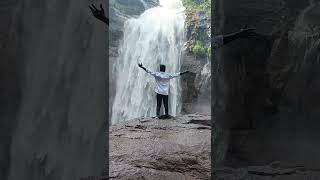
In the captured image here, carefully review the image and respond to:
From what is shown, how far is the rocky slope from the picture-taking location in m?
5.22

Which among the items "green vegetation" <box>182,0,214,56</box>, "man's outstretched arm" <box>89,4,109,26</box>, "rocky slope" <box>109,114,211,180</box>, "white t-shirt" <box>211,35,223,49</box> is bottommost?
"rocky slope" <box>109,114,211,180</box>

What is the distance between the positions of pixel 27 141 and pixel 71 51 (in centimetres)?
97

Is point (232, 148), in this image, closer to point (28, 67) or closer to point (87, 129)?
point (87, 129)

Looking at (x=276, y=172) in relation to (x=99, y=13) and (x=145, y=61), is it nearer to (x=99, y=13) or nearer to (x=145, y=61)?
(x=99, y=13)

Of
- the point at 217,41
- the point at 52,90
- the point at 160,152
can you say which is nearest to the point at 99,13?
the point at 52,90

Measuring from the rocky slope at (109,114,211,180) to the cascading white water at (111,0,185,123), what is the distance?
24.6 ft

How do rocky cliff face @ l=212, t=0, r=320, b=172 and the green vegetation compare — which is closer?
rocky cliff face @ l=212, t=0, r=320, b=172

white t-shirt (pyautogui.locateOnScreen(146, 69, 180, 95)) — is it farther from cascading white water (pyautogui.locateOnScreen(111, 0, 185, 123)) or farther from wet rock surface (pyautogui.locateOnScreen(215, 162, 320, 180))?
cascading white water (pyautogui.locateOnScreen(111, 0, 185, 123))

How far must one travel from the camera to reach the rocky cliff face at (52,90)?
2.78 metres

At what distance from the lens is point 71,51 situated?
3496 millimetres

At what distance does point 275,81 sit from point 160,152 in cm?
265

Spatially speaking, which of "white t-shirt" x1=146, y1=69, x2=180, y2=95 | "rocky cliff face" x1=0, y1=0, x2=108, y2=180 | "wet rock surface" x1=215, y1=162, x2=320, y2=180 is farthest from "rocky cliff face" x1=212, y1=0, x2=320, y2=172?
"white t-shirt" x1=146, y1=69, x2=180, y2=95

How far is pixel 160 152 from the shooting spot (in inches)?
233

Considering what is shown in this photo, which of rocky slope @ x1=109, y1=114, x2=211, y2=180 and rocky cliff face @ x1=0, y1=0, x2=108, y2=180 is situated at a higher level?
rocky cliff face @ x1=0, y1=0, x2=108, y2=180
